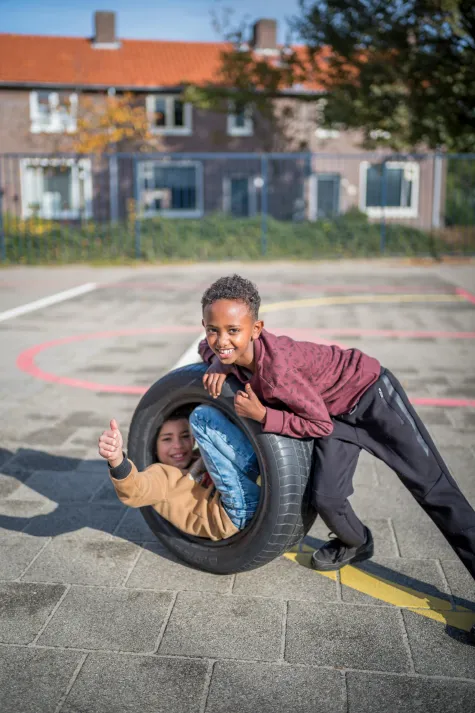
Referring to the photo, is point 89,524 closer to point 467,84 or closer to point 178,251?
point 178,251

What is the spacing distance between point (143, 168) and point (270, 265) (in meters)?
14.9

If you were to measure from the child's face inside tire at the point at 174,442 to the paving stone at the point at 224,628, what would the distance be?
70 centimetres

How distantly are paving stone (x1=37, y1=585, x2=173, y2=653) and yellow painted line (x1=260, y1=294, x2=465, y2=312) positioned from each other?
27.5 feet

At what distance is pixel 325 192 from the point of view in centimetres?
3244

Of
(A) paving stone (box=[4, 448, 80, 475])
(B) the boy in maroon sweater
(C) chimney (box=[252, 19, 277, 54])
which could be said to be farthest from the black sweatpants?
(C) chimney (box=[252, 19, 277, 54])

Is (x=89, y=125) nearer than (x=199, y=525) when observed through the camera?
No

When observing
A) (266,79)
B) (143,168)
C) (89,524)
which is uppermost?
(266,79)

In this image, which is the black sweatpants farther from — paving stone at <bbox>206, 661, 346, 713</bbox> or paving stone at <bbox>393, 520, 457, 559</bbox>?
paving stone at <bbox>206, 661, 346, 713</bbox>

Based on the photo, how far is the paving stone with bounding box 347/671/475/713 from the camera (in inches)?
101

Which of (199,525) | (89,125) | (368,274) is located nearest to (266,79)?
(89,125)

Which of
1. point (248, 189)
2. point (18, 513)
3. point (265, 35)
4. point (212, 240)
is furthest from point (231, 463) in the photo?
point (265, 35)

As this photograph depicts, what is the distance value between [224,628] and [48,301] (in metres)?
10.2

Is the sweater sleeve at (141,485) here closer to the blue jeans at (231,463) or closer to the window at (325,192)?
the blue jeans at (231,463)

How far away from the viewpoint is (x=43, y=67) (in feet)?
→ 108
